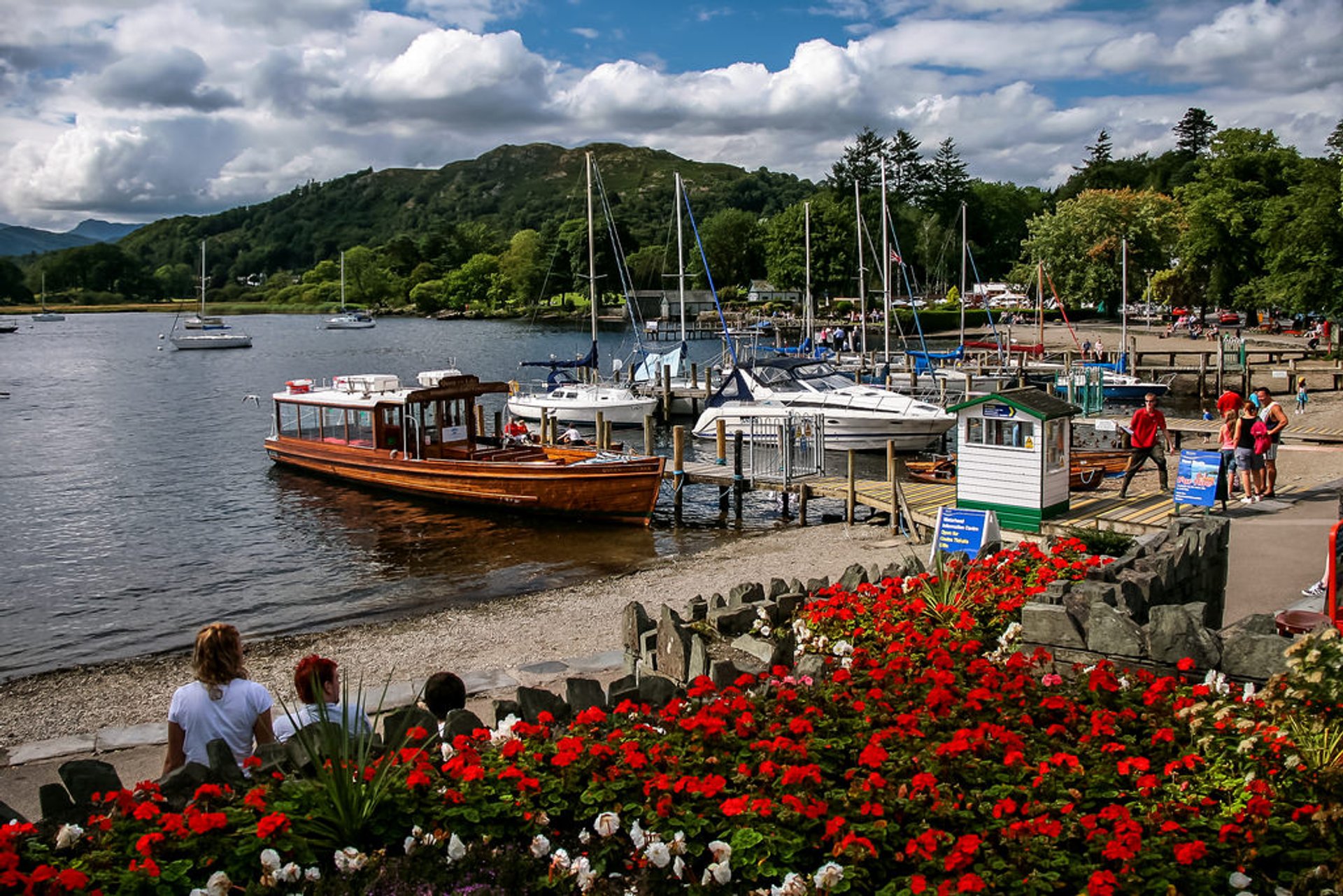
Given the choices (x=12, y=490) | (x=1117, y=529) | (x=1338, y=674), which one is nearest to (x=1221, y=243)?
(x=1117, y=529)

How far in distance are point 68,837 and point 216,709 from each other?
1392 millimetres

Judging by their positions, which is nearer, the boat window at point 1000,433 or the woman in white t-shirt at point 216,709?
the woman in white t-shirt at point 216,709

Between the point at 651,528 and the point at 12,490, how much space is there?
2095cm

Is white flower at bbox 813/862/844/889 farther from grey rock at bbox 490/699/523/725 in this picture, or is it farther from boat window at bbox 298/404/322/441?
boat window at bbox 298/404/322/441

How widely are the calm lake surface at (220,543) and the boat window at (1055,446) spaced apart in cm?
920

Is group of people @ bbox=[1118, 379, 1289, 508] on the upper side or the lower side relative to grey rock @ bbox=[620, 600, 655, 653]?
upper

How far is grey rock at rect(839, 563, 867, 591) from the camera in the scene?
11477 millimetres

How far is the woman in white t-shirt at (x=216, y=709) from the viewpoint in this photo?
7008 mm

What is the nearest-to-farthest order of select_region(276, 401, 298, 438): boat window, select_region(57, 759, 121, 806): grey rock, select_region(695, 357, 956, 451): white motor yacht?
select_region(57, 759, 121, 806): grey rock, select_region(276, 401, 298, 438): boat window, select_region(695, 357, 956, 451): white motor yacht

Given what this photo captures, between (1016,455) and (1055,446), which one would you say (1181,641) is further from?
(1055,446)

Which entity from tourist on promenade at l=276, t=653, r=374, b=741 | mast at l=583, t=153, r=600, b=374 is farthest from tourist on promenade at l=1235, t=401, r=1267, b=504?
mast at l=583, t=153, r=600, b=374

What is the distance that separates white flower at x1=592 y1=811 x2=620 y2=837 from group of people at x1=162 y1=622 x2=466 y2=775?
1.86 m

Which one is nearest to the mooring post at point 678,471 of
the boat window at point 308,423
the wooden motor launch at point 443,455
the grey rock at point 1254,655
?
the wooden motor launch at point 443,455

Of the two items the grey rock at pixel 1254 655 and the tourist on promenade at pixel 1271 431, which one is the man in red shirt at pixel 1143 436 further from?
the grey rock at pixel 1254 655
